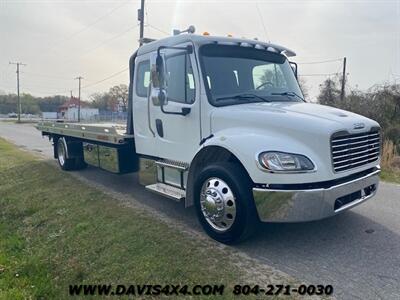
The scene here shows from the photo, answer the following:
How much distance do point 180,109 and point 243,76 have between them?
0.98 m

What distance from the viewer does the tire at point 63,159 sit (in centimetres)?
882

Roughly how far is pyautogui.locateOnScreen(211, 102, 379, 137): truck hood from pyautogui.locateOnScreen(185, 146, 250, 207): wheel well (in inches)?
10.6

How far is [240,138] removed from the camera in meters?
3.87

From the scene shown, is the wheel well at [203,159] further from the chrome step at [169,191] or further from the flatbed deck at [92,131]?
the flatbed deck at [92,131]

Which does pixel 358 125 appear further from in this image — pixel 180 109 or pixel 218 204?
pixel 180 109

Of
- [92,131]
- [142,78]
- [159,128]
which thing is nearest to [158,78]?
[159,128]

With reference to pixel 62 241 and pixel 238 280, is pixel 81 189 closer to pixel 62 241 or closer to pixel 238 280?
pixel 62 241

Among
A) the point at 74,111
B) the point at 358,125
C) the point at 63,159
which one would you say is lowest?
the point at 63,159

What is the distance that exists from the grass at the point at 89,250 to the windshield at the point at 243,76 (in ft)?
6.36

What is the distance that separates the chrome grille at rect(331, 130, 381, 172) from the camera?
363cm

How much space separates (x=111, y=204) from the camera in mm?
5832

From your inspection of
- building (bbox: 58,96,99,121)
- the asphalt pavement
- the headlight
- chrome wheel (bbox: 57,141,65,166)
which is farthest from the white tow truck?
building (bbox: 58,96,99,121)

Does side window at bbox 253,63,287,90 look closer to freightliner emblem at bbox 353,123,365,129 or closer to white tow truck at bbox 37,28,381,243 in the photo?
white tow truck at bbox 37,28,381,243

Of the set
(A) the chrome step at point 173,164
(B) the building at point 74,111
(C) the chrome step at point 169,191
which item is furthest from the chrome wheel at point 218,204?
(B) the building at point 74,111
